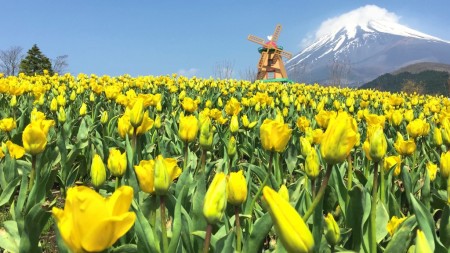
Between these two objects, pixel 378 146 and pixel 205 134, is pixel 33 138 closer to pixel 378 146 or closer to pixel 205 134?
pixel 205 134

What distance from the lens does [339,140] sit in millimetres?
1365

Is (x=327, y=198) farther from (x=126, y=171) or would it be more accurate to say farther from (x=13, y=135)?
(x=13, y=135)

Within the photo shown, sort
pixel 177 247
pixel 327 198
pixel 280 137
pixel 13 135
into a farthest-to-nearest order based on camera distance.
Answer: pixel 13 135 < pixel 327 198 < pixel 280 137 < pixel 177 247

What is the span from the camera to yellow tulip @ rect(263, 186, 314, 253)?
36.7 inches

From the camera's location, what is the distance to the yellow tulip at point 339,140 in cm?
134

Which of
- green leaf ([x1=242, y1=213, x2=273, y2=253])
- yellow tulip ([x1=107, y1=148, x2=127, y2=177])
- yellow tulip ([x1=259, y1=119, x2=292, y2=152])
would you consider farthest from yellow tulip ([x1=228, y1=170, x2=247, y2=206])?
yellow tulip ([x1=107, y1=148, x2=127, y2=177])

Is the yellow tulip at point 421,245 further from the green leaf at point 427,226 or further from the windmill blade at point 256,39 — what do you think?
the windmill blade at point 256,39

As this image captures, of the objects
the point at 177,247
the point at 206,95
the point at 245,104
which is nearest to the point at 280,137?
the point at 177,247

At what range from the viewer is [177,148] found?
13.3 ft

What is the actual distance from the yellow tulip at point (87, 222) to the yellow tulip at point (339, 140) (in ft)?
2.36

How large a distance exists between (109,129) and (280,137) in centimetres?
299

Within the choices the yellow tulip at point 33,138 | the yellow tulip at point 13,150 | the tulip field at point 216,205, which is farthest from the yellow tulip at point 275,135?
the yellow tulip at point 13,150

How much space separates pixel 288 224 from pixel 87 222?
45 cm

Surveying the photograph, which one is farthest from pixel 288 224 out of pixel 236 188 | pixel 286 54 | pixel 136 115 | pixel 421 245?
pixel 286 54
